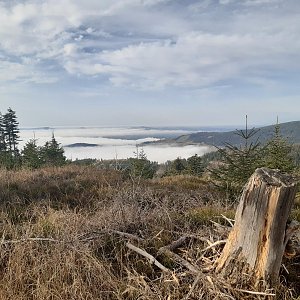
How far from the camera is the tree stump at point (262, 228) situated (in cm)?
325

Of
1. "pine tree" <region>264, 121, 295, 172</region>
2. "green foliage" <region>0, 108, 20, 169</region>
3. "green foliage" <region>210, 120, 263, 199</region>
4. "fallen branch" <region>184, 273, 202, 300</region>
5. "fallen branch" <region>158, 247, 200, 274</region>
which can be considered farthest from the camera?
"green foliage" <region>0, 108, 20, 169</region>

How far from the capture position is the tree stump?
10.7ft

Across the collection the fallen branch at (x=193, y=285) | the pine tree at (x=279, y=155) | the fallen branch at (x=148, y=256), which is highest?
the pine tree at (x=279, y=155)

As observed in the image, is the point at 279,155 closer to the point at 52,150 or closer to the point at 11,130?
the point at 52,150

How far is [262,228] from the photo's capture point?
333 centimetres

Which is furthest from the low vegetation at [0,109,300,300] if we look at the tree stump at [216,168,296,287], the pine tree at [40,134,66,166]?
the pine tree at [40,134,66,166]

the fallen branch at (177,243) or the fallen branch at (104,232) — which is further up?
the fallen branch at (104,232)

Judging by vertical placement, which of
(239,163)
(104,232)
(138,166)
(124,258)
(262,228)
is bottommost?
(138,166)

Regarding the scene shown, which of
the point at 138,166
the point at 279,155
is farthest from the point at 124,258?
the point at 138,166

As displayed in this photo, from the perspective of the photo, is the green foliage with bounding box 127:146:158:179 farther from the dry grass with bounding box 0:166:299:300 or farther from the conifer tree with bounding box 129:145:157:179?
the dry grass with bounding box 0:166:299:300

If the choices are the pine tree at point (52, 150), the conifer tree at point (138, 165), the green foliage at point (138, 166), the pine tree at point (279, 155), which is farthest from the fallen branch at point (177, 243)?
the pine tree at point (52, 150)

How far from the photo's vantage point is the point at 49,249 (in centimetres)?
389

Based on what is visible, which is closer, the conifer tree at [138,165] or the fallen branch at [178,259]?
the fallen branch at [178,259]

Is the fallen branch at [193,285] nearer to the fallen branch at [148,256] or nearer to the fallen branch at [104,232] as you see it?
the fallen branch at [148,256]
